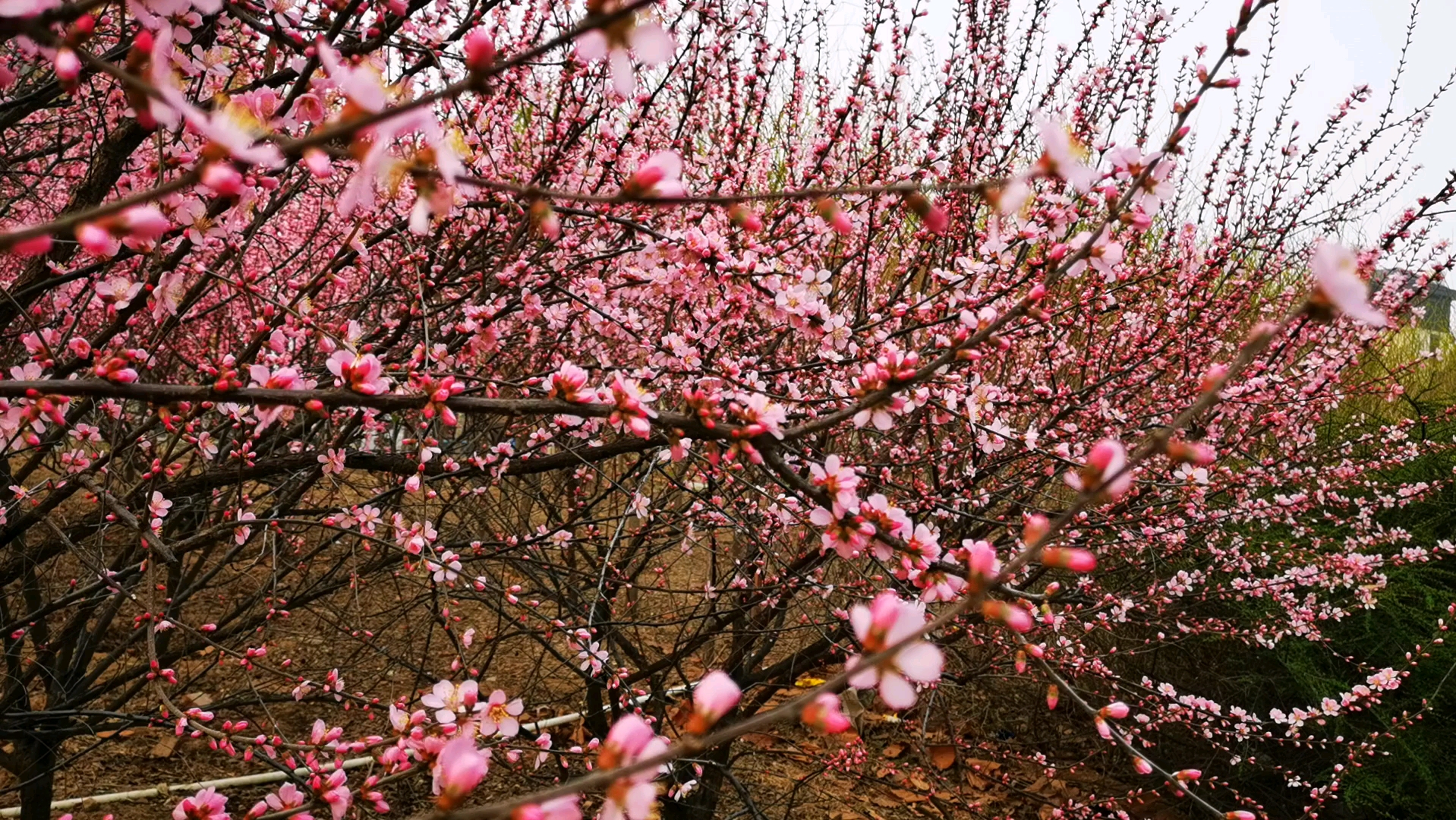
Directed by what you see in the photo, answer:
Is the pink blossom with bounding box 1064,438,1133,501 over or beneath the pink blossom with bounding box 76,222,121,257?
beneath

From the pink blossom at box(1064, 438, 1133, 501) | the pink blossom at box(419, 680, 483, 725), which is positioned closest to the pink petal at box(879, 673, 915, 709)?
the pink blossom at box(1064, 438, 1133, 501)

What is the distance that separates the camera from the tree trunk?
10.3 feet

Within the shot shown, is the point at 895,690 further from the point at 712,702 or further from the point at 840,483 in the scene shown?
the point at 840,483

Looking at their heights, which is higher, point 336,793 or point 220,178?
point 220,178

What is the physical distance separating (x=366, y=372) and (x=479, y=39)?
2.35ft

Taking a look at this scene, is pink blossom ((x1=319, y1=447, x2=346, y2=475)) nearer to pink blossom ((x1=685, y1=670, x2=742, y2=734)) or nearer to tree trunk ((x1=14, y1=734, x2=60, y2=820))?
tree trunk ((x1=14, y1=734, x2=60, y2=820))

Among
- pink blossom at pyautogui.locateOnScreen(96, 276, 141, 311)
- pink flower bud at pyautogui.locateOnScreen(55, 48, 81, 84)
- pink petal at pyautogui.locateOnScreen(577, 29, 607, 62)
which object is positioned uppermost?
pink blossom at pyautogui.locateOnScreen(96, 276, 141, 311)

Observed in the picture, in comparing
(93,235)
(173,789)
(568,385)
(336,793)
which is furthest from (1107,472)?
(173,789)

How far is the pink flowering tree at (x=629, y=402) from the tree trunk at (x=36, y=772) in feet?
0.08

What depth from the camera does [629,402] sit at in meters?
1.24

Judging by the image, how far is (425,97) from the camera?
0.65 meters

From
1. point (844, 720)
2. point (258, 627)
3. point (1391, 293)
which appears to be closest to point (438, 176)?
point (844, 720)

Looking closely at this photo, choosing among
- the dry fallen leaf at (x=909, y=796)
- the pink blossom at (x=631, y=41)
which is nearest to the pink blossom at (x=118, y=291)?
the pink blossom at (x=631, y=41)

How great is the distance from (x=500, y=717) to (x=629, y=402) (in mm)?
1250
